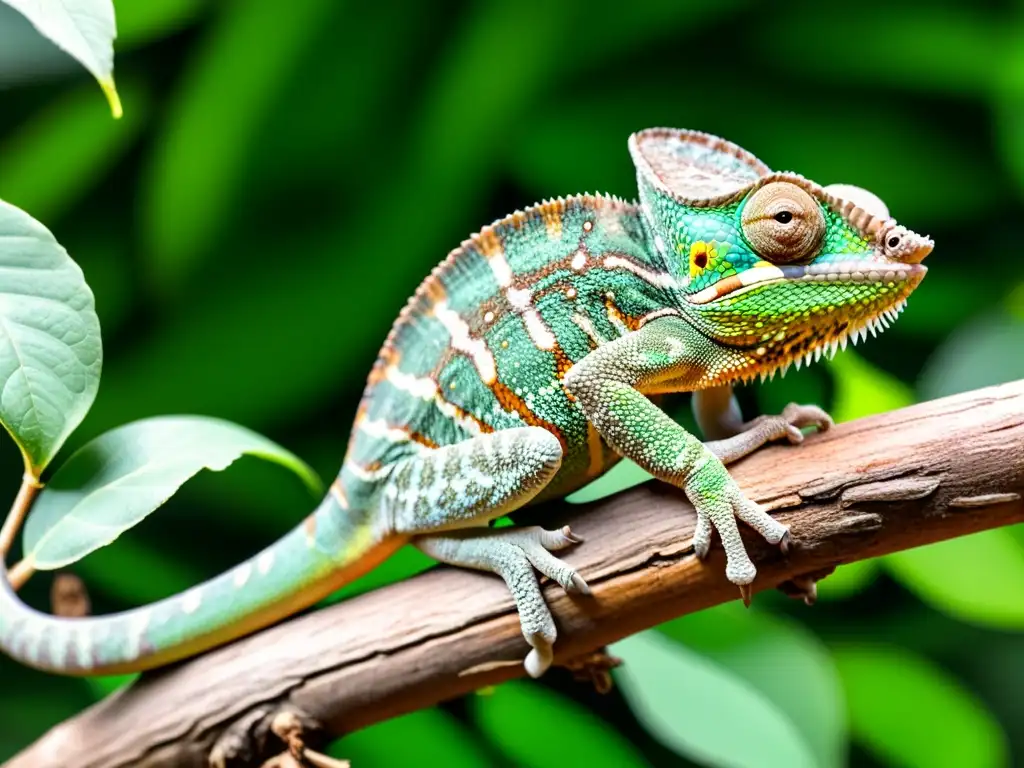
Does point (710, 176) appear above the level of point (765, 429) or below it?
above

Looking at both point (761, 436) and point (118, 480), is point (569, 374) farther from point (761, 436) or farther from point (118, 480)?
point (118, 480)

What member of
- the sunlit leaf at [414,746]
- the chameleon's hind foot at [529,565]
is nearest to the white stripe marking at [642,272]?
the chameleon's hind foot at [529,565]

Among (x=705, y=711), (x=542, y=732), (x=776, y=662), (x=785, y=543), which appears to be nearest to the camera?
(x=785, y=543)

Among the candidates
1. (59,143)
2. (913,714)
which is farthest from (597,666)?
(59,143)

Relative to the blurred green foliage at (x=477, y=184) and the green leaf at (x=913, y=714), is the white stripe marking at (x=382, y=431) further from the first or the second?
the green leaf at (x=913, y=714)

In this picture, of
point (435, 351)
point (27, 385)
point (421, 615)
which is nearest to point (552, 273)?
point (435, 351)

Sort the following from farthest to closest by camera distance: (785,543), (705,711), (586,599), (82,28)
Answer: (705,711)
(586,599)
(785,543)
(82,28)

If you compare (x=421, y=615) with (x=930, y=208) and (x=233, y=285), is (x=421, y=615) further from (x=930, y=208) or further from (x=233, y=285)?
(x=930, y=208)

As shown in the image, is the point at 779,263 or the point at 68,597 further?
the point at 68,597
